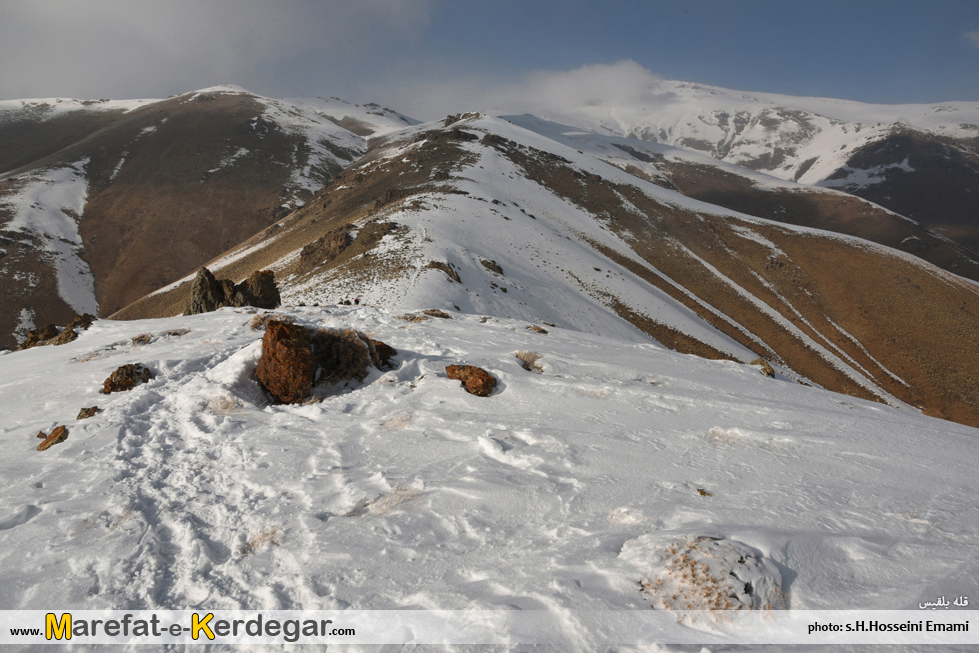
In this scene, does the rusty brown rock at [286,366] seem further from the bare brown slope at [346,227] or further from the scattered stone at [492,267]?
the scattered stone at [492,267]

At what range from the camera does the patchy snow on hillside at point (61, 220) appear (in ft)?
172

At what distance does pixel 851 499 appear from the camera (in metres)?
5.64

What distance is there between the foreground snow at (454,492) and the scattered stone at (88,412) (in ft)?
0.43

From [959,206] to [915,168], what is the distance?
29.1 meters

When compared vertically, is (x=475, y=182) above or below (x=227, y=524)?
above

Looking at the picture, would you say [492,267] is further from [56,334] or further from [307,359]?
[56,334]

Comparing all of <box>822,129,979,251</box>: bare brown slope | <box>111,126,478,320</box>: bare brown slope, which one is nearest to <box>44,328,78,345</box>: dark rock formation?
<box>111,126,478,320</box>: bare brown slope

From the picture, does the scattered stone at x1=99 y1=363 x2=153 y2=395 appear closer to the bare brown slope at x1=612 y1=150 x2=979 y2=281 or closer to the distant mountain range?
the distant mountain range

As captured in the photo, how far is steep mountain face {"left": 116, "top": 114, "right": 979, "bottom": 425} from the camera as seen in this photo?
97.6ft

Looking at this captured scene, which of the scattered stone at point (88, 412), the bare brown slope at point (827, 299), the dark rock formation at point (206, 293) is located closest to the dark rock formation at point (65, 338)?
the scattered stone at point (88, 412)

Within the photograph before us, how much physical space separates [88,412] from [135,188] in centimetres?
9877

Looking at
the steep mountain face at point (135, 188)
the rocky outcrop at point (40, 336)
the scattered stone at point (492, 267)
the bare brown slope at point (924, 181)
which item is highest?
the bare brown slope at point (924, 181)

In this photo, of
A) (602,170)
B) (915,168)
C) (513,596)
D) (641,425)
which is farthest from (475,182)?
(915,168)

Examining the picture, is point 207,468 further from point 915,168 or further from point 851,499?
point 915,168
